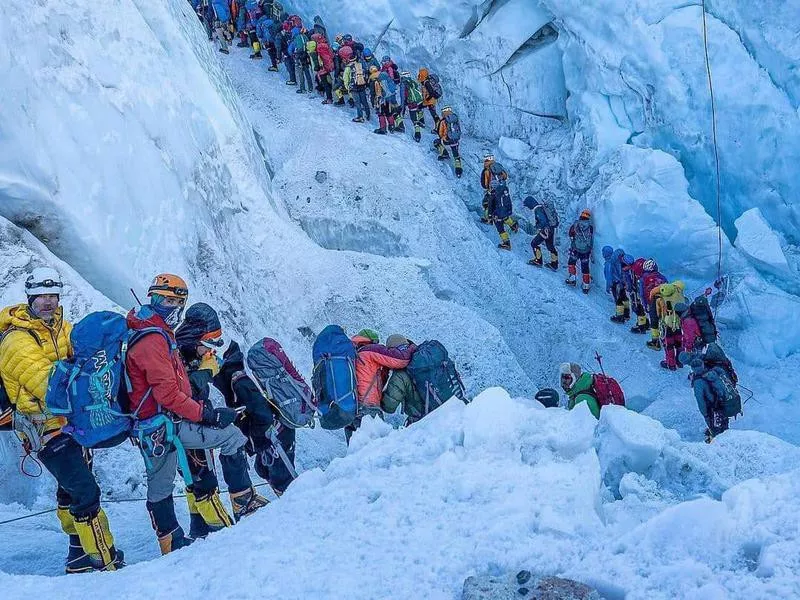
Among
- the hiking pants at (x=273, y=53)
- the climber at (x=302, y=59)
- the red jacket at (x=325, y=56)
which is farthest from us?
the hiking pants at (x=273, y=53)

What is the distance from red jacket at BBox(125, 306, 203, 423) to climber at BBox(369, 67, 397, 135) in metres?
9.63

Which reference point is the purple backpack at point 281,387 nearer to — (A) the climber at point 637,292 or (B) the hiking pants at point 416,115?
(A) the climber at point 637,292

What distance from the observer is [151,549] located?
459 cm

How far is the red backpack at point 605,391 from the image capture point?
6.54m

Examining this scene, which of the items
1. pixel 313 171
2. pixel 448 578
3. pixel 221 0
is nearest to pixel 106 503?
pixel 448 578

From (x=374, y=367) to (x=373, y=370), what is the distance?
26 millimetres

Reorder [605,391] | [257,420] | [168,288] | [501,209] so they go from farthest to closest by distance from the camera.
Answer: [501,209] < [605,391] < [257,420] < [168,288]

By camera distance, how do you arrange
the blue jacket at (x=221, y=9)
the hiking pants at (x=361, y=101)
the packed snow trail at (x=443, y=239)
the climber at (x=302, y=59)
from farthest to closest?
the blue jacket at (x=221, y=9), the climber at (x=302, y=59), the hiking pants at (x=361, y=101), the packed snow trail at (x=443, y=239)

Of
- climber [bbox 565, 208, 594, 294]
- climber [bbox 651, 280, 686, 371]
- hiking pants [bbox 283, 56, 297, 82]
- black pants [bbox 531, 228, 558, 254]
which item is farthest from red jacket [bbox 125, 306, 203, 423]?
hiking pants [bbox 283, 56, 297, 82]

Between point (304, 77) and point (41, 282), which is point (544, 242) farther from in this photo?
point (41, 282)

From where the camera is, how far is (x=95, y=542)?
13.3 ft

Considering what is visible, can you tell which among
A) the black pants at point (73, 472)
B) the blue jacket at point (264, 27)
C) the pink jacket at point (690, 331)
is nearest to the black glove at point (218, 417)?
the black pants at point (73, 472)

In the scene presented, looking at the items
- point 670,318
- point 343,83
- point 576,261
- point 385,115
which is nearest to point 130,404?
point 670,318

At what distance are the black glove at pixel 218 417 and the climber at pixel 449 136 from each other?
9.34m
